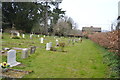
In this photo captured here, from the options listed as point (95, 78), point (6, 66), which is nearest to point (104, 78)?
point (95, 78)

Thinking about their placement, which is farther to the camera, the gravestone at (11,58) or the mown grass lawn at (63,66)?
the gravestone at (11,58)

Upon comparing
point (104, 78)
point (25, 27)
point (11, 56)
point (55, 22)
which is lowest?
point (104, 78)

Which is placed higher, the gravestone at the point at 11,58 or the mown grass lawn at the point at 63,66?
the gravestone at the point at 11,58

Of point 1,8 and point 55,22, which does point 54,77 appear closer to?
point 1,8

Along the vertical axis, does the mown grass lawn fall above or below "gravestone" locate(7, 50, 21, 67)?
below

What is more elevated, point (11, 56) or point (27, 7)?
point (27, 7)

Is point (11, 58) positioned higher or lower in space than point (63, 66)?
higher

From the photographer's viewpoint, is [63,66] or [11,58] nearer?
[11,58]

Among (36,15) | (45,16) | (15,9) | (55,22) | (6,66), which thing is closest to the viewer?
(6,66)

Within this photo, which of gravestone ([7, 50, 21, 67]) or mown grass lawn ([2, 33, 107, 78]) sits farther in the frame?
gravestone ([7, 50, 21, 67])

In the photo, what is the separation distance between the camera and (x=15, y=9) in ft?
112

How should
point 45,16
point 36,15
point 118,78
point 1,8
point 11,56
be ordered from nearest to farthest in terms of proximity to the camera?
point 118,78 < point 11,56 < point 1,8 < point 36,15 < point 45,16

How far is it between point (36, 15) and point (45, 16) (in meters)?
5.17

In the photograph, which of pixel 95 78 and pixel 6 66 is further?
pixel 6 66
